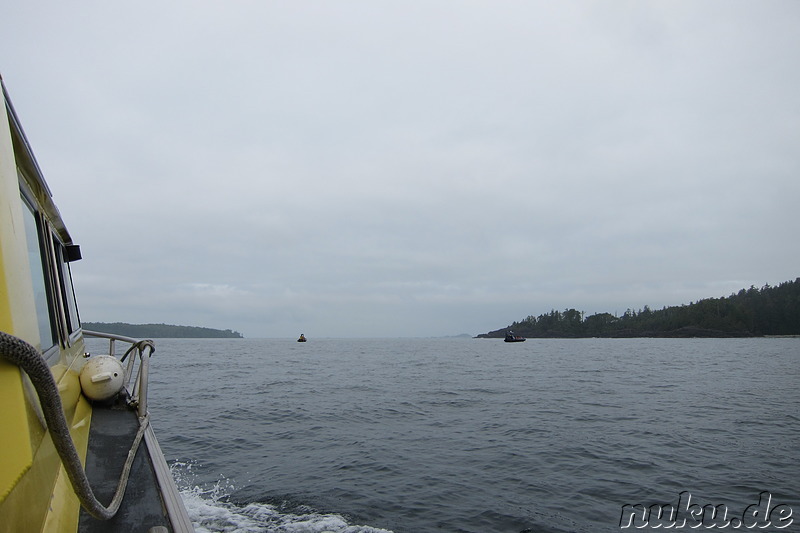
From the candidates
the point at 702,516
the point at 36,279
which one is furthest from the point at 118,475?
the point at 702,516

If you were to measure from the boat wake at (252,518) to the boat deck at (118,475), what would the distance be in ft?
9.54

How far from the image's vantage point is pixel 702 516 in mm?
7391

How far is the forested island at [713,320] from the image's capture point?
471 ft

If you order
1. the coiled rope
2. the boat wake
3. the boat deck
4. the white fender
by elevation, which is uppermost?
the coiled rope

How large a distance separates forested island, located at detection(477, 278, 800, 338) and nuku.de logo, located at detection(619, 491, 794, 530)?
529ft

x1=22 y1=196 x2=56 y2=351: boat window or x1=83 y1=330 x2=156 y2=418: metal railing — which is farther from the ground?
x1=22 y1=196 x2=56 y2=351: boat window

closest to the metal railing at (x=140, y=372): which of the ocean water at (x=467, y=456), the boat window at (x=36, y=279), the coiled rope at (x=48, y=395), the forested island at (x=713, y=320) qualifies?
the boat window at (x=36, y=279)

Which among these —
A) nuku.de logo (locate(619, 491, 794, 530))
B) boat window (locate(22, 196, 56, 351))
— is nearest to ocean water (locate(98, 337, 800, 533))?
nuku.de logo (locate(619, 491, 794, 530))

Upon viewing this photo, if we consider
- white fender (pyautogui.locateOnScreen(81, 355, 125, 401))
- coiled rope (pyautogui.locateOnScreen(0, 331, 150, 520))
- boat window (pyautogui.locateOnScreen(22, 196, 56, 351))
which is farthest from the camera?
white fender (pyautogui.locateOnScreen(81, 355, 125, 401))

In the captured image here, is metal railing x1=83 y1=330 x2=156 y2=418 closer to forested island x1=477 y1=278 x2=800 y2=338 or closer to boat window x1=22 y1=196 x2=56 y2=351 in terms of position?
boat window x1=22 y1=196 x2=56 y2=351

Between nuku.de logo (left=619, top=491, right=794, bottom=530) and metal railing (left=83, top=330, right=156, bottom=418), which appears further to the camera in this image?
nuku.de logo (left=619, top=491, right=794, bottom=530)

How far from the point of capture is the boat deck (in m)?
3.06

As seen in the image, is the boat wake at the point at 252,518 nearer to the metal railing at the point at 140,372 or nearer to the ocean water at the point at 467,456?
the ocean water at the point at 467,456

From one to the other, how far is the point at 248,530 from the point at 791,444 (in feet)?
41.5
